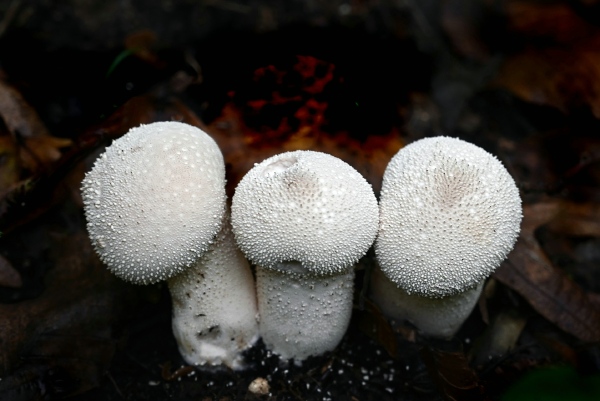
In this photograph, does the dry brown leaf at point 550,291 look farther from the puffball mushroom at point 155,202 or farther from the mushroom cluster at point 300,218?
the puffball mushroom at point 155,202

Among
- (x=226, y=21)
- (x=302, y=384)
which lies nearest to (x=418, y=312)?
(x=302, y=384)

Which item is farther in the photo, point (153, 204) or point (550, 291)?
point (550, 291)

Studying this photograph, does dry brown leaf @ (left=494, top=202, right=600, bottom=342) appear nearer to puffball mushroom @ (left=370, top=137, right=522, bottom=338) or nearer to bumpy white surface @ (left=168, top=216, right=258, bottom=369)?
puffball mushroom @ (left=370, top=137, right=522, bottom=338)

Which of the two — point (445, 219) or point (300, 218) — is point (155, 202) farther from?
point (445, 219)

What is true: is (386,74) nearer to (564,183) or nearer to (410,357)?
(564,183)

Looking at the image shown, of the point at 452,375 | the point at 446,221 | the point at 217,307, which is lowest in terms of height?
the point at 452,375

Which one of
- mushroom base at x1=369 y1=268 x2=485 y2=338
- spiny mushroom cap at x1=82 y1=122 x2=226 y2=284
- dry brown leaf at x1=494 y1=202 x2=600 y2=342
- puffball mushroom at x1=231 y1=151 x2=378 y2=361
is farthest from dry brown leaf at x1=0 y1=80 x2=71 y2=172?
dry brown leaf at x1=494 y1=202 x2=600 y2=342

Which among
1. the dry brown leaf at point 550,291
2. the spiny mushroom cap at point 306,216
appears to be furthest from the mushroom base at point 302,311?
the dry brown leaf at point 550,291

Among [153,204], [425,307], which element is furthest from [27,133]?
[425,307]
